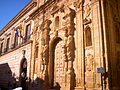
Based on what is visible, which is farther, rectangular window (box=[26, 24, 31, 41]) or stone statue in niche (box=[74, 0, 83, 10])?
rectangular window (box=[26, 24, 31, 41])

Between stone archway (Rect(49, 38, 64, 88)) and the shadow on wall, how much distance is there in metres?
5.54

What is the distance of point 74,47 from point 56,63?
6.86ft

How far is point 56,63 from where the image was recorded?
995 cm

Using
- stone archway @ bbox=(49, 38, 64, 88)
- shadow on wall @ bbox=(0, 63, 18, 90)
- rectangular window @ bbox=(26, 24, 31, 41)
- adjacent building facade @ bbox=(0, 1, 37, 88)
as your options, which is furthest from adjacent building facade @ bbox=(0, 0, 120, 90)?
shadow on wall @ bbox=(0, 63, 18, 90)

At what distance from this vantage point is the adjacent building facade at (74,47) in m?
6.96

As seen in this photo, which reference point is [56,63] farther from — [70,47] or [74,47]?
[74,47]

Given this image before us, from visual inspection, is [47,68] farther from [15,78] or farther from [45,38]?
[15,78]

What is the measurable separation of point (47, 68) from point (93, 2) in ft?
17.2

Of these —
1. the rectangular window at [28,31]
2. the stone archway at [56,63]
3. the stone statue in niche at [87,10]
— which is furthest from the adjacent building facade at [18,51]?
the stone statue in niche at [87,10]

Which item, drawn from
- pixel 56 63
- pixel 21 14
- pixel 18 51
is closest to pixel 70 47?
pixel 56 63

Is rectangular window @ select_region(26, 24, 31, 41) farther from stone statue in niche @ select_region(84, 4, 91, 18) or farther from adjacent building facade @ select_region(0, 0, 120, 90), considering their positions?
stone statue in niche @ select_region(84, 4, 91, 18)

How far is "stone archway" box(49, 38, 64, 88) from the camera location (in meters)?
9.38

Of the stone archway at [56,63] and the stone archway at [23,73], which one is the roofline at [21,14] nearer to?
the stone archway at [23,73]

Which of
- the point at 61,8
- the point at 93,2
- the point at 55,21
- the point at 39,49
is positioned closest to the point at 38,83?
the point at 39,49
